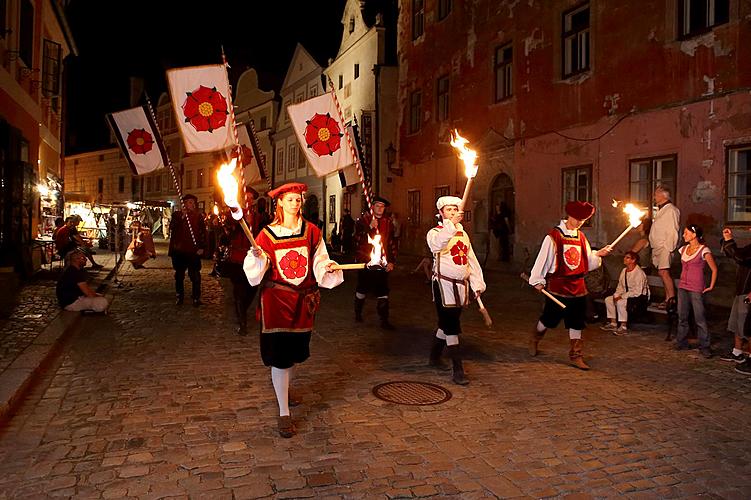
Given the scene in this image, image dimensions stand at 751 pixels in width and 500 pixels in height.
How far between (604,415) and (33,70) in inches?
632

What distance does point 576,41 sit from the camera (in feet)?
50.2

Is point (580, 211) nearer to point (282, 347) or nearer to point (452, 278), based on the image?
point (452, 278)

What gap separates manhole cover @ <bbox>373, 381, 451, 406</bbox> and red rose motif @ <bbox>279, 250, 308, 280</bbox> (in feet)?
5.14

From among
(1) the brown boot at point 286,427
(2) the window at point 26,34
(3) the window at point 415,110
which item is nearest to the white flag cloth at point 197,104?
(1) the brown boot at point 286,427

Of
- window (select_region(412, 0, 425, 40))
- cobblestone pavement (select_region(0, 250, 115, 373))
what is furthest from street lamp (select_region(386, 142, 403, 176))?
cobblestone pavement (select_region(0, 250, 115, 373))

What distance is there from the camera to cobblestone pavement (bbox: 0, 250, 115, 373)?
7.04 meters

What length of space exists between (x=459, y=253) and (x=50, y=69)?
16708 mm

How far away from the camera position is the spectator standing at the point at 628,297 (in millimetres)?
9430

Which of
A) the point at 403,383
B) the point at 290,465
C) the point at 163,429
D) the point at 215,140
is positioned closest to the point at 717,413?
the point at 403,383

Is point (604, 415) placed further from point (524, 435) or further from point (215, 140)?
point (215, 140)

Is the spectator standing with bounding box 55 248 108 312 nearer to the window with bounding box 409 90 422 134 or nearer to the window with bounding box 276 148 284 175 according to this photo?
the window with bounding box 409 90 422 134

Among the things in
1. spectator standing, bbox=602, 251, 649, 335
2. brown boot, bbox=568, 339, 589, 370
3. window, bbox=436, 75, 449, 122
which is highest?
window, bbox=436, 75, 449, 122

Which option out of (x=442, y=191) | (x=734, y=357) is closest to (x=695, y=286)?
(x=734, y=357)

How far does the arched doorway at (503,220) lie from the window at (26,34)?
1320cm
